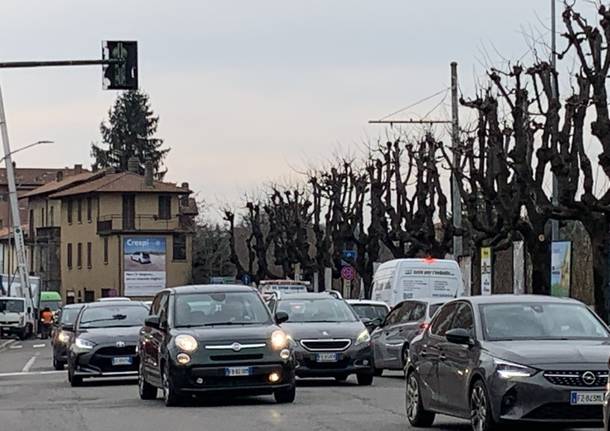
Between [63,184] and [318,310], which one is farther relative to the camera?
[63,184]

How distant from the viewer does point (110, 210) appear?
351 feet

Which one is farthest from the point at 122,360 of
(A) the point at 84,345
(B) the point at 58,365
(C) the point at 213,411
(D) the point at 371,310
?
(D) the point at 371,310

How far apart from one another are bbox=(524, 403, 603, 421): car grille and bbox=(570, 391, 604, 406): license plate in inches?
1.7

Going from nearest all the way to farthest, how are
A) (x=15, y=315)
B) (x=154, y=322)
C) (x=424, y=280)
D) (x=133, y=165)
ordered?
(x=154, y=322) < (x=424, y=280) < (x=15, y=315) < (x=133, y=165)

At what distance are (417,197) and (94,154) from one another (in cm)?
7095

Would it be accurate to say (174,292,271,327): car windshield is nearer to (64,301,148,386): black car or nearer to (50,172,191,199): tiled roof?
(64,301,148,386): black car

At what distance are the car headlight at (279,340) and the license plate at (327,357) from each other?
3.86 metres

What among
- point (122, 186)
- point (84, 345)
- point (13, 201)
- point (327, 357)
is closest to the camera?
point (327, 357)

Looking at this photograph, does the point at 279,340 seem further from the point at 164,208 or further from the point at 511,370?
the point at 164,208

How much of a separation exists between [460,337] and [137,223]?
303 ft

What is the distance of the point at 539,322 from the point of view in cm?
1537

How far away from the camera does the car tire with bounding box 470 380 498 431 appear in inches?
564

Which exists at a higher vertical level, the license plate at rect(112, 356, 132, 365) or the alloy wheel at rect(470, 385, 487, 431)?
the alloy wheel at rect(470, 385, 487, 431)

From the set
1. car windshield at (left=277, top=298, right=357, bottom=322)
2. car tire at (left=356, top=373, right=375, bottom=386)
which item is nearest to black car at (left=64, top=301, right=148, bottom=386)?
car windshield at (left=277, top=298, right=357, bottom=322)
